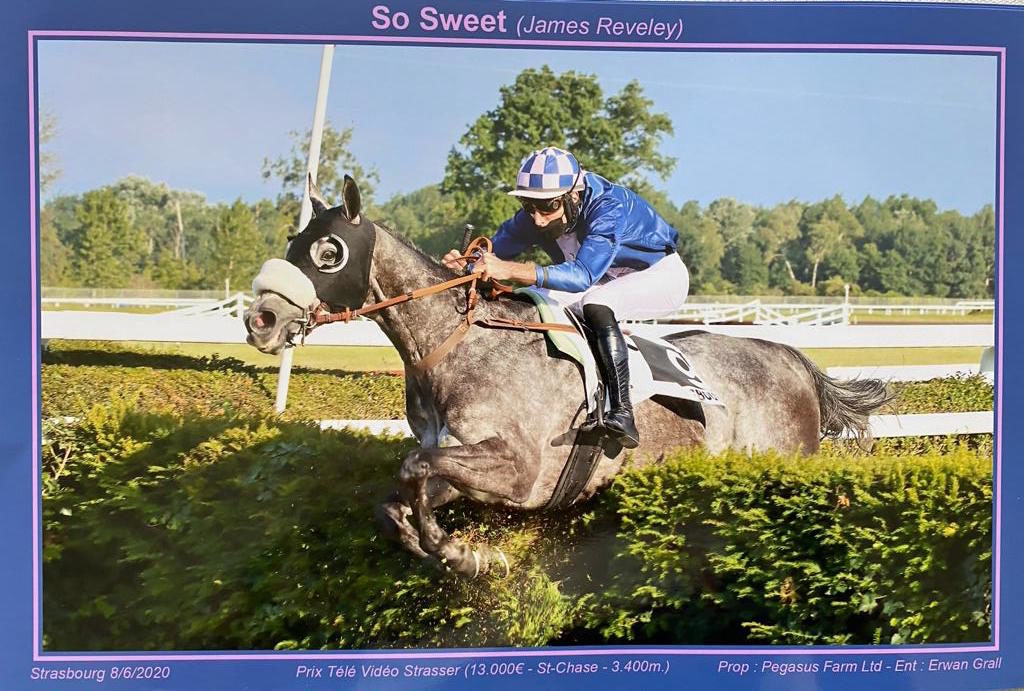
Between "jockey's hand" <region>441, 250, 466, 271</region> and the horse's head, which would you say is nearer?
the horse's head

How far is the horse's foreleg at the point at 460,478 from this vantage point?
3953mm

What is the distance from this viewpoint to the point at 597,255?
4340 millimetres

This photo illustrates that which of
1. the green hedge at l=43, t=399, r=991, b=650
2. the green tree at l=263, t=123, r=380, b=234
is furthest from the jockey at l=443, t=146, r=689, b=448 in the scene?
the green hedge at l=43, t=399, r=991, b=650

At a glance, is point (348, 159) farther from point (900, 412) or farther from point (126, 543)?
point (900, 412)

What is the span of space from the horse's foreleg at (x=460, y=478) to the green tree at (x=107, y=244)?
1.60m

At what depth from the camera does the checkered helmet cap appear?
4.40 m

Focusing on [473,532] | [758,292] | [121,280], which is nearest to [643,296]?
[758,292]

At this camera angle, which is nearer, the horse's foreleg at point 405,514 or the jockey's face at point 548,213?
the horse's foreleg at point 405,514

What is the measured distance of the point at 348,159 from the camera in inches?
172

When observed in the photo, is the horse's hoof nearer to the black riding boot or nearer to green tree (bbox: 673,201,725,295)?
the black riding boot

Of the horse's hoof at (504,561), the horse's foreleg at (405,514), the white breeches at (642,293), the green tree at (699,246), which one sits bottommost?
the horse's hoof at (504,561)

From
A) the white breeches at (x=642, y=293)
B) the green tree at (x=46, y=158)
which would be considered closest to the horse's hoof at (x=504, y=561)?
the white breeches at (x=642, y=293)

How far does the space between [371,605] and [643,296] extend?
187 cm

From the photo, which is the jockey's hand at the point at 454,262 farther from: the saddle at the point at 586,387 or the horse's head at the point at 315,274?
the horse's head at the point at 315,274
